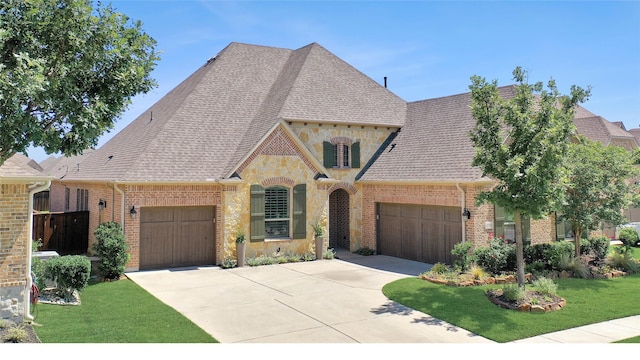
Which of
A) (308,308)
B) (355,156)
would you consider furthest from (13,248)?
(355,156)

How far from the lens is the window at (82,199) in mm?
22109

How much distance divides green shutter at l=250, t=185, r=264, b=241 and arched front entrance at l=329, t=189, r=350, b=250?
5.49m

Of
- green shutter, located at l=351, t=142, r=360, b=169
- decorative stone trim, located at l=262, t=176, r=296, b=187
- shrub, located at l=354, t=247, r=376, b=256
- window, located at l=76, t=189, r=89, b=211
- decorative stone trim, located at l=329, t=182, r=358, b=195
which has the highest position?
green shutter, located at l=351, t=142, r=360, b=169

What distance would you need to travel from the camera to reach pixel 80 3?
8.45 m

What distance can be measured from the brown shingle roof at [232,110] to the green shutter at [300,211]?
107 inches

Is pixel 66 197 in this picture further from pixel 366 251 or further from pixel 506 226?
pixel 506 226

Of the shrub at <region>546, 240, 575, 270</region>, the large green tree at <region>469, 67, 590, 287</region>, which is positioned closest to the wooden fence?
the large green tree at <region>469, 67, 590, 287</region>

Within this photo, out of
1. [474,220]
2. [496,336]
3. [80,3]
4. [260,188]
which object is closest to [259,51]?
[260,188]

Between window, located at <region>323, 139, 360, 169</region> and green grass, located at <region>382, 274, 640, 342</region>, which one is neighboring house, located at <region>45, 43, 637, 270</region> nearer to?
window, located at <region>323, 139, 360, 169</region>

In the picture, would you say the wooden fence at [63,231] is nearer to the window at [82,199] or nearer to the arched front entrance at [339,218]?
the window at [82,199]

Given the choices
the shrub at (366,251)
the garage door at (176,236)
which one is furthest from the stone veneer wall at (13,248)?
the shrub at (366,251)

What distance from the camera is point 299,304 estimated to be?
11.7 meters

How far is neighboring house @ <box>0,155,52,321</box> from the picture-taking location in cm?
974
